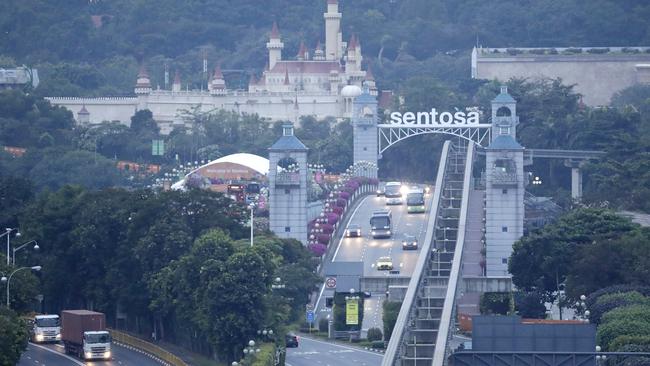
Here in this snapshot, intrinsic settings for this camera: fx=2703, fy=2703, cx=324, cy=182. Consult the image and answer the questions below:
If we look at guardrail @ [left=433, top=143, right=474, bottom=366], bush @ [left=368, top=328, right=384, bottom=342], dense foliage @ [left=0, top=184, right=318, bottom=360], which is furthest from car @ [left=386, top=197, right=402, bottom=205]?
bush @ [left=368, top=328, right=384, bottom=342]

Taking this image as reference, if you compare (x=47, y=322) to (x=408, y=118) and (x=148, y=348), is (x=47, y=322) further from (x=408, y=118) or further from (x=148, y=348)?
(x=408, y=118)

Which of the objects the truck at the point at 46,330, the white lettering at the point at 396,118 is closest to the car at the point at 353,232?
the truck at the point at 46,330

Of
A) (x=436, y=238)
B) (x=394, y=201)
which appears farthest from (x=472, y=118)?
(x=436, y=238)

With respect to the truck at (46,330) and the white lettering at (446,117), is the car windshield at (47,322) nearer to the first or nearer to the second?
the truck at (46,330)

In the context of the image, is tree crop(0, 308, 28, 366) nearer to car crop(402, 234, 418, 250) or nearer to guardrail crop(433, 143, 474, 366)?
guardrail crop(433, 143, 474, 366)

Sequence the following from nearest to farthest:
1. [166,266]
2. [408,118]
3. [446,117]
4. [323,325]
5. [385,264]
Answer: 1. [166,266]
2. [323,325]
3. [385,264]
4. [408,118]
5. [446,117]
